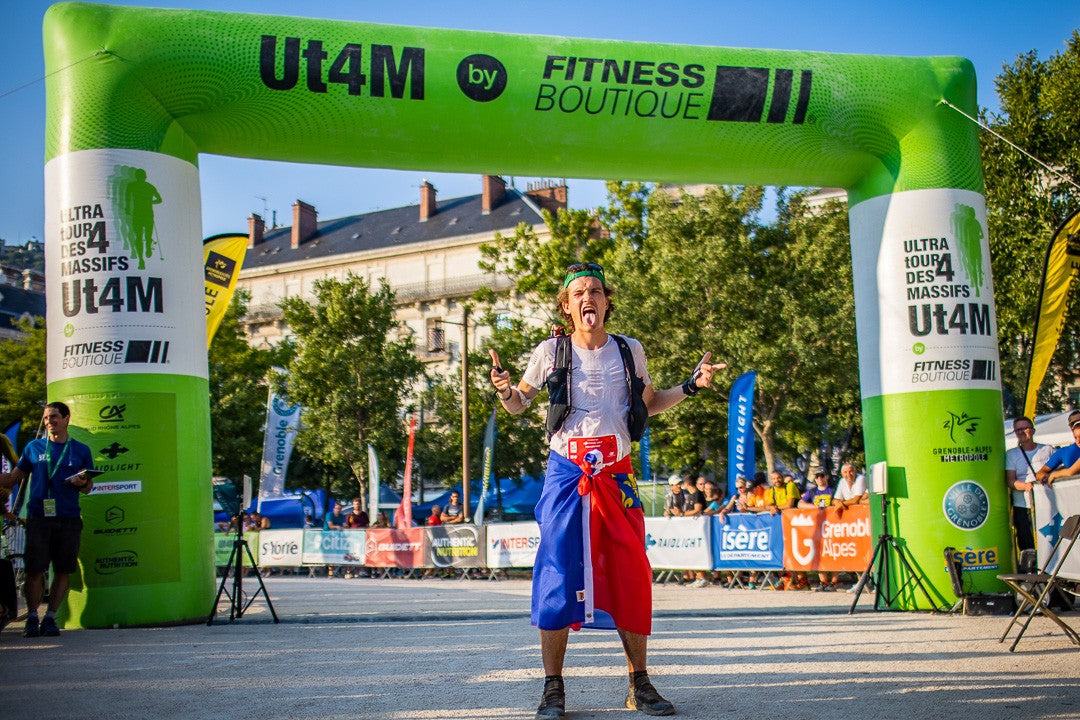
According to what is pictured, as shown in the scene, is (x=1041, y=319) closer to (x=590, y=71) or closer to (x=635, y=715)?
(x=590, y=71)

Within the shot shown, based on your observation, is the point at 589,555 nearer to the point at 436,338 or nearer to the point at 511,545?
the point at 511,545

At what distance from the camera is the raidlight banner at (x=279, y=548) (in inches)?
885

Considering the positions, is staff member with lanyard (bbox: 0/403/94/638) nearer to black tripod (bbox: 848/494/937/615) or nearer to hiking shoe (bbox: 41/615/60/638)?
hiking shoe (bbox: 41/615/60/638)

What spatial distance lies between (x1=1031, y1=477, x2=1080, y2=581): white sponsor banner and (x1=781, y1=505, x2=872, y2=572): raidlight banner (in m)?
3.95

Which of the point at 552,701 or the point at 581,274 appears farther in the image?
the point at 581,274

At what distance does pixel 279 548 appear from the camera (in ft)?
74.9

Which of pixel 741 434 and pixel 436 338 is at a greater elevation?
pixel 436 338

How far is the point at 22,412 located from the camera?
37.8 meters

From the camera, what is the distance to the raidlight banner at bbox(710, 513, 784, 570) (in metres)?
14.8

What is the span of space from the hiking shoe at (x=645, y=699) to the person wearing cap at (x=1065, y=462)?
16.8 feet

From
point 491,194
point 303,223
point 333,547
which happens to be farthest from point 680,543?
point 303,223

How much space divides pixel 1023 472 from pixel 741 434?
6997mm

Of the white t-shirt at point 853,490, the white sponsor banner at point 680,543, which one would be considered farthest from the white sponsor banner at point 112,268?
the white sponsor banner at point 680,543

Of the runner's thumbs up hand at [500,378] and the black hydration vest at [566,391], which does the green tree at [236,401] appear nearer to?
the black hydration vest at [566,391]
